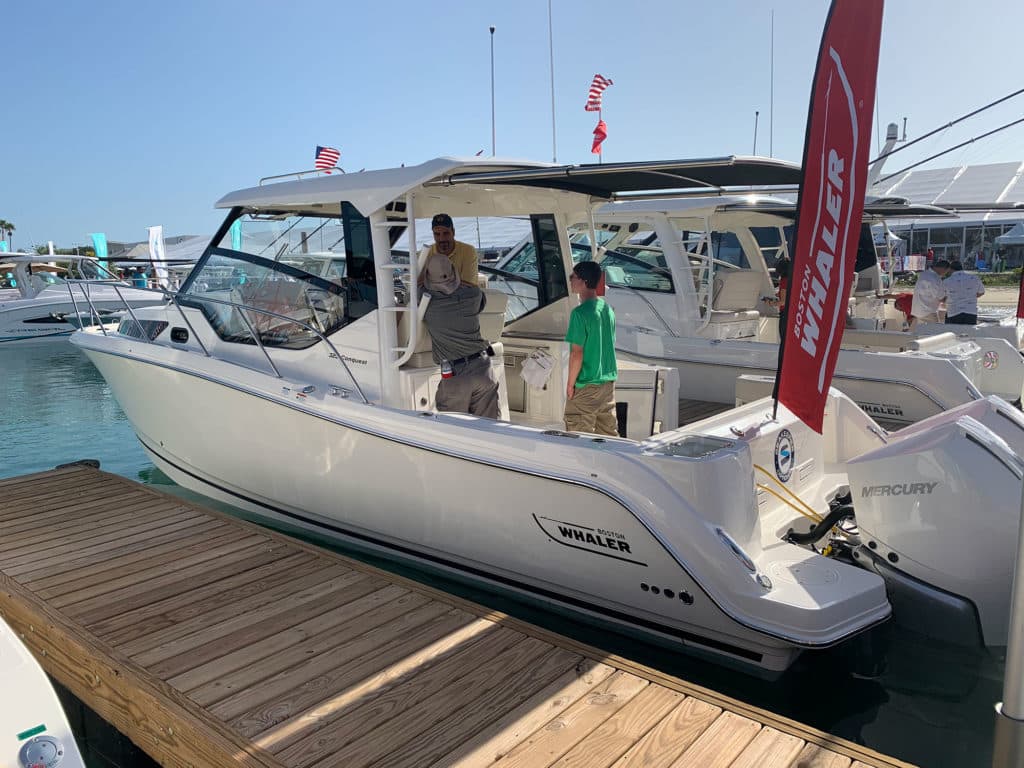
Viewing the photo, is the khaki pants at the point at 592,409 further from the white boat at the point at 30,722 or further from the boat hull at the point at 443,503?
the white boat at the point at 30,722

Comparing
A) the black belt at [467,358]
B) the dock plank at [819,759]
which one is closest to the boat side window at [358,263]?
the black belt at [467,358]

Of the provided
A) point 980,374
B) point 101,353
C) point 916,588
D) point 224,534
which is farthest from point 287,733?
point 980,374

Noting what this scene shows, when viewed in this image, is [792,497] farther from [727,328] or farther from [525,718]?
[727,328]

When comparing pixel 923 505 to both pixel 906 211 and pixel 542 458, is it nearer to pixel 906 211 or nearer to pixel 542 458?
pixel 542 458

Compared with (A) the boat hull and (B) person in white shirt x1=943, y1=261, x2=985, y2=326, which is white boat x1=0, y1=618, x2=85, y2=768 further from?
(B) person in white shirt x1=943, y1=261, x2=985, y2=326

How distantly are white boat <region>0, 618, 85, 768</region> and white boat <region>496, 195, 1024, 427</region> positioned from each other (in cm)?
443

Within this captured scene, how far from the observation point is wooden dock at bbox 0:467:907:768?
2502mm

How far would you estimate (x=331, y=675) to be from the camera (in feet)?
9.68

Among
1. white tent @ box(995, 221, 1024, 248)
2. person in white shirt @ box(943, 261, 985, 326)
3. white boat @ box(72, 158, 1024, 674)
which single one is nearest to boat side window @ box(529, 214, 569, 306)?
white boat @ box(72, 158, 1024, 674)

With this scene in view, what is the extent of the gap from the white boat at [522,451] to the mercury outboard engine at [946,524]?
0.03 ft

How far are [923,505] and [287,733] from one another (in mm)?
2591

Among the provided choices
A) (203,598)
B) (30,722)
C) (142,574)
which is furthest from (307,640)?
(142,574)

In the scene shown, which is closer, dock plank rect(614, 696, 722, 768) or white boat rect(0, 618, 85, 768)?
white boat rect(0, 618, 85, 768)

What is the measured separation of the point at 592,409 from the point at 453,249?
47.5 inches
